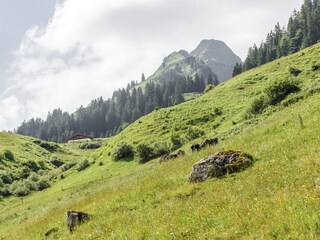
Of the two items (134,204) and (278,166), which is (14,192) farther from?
(278,166)

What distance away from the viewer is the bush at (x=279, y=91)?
43.8 metres

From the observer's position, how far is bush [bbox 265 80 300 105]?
43750 mm

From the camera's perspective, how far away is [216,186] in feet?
47.7

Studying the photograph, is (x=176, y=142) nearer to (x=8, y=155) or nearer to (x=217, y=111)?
(x=217, y=111)

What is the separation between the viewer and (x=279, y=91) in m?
44.1

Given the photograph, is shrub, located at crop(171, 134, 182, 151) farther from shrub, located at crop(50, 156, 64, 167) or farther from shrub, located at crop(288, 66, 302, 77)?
shrub, located at crop(50, 156, 64, 167)

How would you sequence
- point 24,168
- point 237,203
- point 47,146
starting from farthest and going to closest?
point 47,146 → point 24,168 → point 237,203

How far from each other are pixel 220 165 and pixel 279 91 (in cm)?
3063

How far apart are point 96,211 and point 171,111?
2429 inches

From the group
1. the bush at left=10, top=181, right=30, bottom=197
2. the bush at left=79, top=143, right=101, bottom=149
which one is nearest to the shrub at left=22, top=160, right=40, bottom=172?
the bush at left=10, top=181, right=30, bottom=197

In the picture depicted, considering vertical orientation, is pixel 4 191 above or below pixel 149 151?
below

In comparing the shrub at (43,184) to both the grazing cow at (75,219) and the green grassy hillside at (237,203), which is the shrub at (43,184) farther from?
the grazing cow at (75,219)

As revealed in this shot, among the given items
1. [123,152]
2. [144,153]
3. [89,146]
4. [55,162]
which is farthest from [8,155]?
[89,146]

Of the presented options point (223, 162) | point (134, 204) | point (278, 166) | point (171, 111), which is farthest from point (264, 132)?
point (171, 111)
